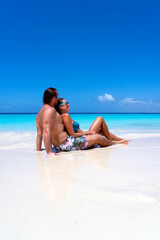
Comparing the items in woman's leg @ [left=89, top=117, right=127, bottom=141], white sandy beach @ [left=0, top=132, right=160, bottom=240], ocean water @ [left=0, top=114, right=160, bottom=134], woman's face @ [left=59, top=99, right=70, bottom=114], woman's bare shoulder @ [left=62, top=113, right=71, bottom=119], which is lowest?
ocean water @ [left=0, top=114, right=160, bottom=134]

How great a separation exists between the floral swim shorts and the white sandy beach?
136cm

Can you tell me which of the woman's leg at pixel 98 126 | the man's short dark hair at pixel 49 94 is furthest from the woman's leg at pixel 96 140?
the man's short dark hair at pixel 49 94

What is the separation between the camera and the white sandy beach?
1.42 meters

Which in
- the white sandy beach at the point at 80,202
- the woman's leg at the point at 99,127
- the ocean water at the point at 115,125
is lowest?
the ocean water at the point at 115,125

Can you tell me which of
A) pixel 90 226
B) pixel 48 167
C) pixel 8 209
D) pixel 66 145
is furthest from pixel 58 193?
pixel 66 145

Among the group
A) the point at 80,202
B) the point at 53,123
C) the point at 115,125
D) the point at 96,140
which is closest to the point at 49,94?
the point at 53,123

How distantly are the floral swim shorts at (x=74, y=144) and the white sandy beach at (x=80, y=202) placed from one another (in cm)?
136

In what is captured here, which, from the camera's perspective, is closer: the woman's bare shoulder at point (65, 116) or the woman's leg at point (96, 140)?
the woman's bare shoulder at point (65, 116)

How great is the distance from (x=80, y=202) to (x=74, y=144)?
108 inches

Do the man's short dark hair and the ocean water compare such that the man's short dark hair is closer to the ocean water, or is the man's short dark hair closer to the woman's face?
the woman's face

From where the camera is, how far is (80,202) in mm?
1849

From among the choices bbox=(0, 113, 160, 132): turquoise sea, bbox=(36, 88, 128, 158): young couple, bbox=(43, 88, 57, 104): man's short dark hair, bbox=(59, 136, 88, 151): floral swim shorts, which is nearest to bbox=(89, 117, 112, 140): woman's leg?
bbox=(36, 88, 128, 158): young couple

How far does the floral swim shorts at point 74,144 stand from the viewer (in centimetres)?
453

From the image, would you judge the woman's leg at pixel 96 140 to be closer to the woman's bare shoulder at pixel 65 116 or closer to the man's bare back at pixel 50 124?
the man's bare back at pixel 50 124
